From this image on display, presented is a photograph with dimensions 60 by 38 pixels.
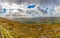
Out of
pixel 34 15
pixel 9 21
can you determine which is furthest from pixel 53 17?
pixel 9 21

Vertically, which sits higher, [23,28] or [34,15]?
[34,15]

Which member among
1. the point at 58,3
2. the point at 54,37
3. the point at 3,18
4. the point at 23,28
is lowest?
the point at 54,37

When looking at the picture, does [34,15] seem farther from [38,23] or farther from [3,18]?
[3,18]

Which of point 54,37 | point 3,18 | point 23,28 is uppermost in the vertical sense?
point 3,18

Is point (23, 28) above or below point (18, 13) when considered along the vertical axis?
below

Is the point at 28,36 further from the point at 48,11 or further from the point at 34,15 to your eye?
the point at 48,11

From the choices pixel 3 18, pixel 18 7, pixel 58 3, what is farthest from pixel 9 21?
pixel 58 3
